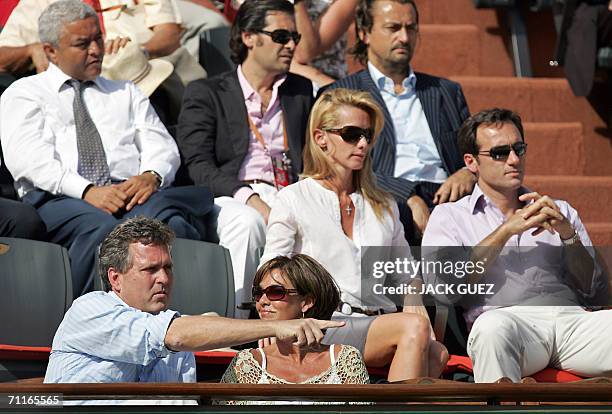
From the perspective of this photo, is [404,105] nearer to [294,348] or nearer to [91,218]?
[91,218]

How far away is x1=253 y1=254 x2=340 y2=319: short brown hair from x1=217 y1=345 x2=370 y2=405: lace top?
18cm

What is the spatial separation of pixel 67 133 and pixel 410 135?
54.4 inches

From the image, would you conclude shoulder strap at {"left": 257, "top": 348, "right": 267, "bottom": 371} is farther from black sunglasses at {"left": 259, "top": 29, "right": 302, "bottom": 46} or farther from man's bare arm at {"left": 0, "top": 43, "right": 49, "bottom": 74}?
man's bare arm at {"left": 0, "top": 43, "right": 49, "bottom": 74}

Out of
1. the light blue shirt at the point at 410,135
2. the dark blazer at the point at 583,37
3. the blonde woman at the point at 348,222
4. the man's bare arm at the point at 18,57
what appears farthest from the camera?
the dark blazer at the point at 583,37

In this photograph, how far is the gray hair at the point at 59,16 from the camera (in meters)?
5.82

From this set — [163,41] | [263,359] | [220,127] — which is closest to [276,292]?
[263,359]

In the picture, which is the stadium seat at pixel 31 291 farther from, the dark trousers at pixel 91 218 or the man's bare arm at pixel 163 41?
the man's bare arm at pixel 163 41

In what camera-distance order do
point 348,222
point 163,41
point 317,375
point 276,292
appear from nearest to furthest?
point 317,375 < point 276,292 < point 348,222 < point 163,41

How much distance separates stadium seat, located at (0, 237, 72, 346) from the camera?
4805 millimetres

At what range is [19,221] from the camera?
5.21 meters

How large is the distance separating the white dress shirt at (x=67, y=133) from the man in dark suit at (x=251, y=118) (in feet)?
0.50

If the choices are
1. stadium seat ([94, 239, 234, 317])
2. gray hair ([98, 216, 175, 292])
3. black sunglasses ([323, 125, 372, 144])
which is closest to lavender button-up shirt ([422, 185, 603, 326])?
black sunglasses ([323, 125, 372, 144])

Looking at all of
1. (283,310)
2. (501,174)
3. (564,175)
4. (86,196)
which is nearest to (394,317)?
(283,310)

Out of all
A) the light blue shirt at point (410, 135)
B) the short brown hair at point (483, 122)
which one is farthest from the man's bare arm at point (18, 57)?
the short brown hair at point (483, 122)
